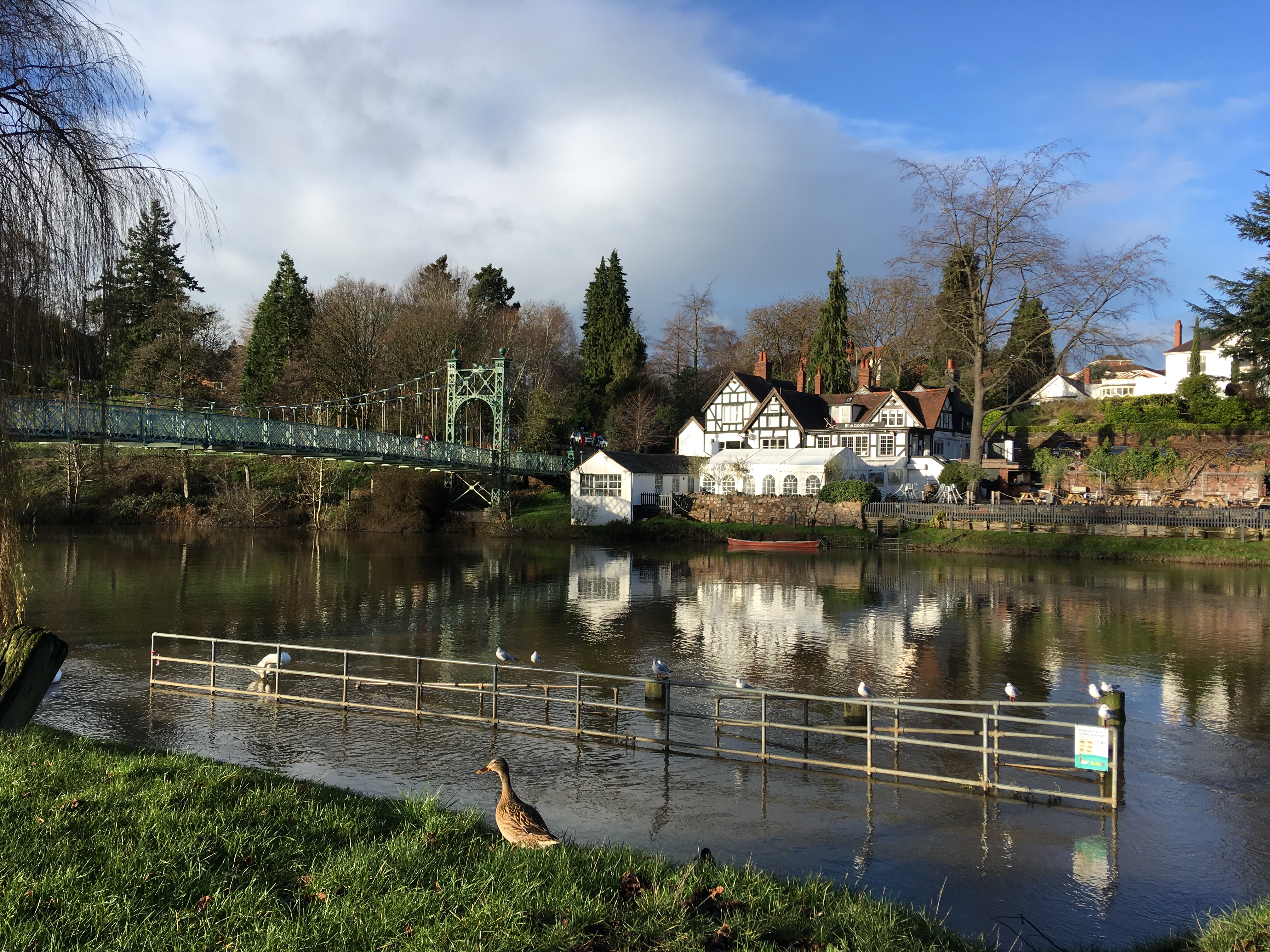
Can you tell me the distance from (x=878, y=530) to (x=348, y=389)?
127 ft

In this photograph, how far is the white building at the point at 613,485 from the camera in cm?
5459

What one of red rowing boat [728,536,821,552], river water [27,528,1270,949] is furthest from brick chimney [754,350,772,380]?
river water [27,528,1270,949]

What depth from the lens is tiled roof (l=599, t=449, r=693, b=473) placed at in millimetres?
54656

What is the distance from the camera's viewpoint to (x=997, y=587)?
32281 mm

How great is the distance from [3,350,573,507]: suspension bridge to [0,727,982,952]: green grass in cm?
580

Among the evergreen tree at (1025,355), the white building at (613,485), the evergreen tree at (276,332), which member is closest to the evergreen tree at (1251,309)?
the evergreen tree at (1025,355)

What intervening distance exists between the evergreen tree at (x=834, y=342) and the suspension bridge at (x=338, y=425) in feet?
73.5

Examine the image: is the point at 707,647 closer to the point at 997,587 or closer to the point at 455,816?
the point at 455,816

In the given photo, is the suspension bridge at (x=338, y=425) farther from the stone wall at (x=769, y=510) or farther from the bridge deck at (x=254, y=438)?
the stone wall at (x=769, y=510)

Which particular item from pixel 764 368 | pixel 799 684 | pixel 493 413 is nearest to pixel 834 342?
pixel 764 368

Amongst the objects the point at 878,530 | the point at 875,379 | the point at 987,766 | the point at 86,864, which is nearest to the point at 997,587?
the point at 878,530

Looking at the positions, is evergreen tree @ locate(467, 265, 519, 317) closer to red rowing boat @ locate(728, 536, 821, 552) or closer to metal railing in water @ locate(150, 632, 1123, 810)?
Result: red rowing boat @ locate(728, 536, 821, 552)

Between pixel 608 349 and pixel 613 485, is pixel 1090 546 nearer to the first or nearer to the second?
pixel 613 485

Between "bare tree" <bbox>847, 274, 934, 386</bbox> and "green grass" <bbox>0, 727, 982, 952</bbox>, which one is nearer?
"green grass" <bbox>0, 727, 982, 952</bbox>
